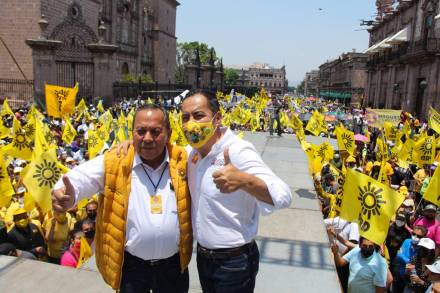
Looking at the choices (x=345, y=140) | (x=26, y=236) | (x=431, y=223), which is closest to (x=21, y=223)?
(x=26, y=236)

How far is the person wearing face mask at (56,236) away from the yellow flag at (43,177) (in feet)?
2.08

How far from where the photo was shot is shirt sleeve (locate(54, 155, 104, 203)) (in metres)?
2.42

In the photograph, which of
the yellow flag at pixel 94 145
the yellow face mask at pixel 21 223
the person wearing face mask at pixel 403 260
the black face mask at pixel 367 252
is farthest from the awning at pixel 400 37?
the yellow face mask at pixel 21 223

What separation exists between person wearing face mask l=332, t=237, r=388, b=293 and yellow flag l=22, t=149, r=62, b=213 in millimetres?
3338

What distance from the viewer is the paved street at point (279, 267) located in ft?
11.5

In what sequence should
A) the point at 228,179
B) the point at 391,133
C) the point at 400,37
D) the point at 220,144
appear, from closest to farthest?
the point at 228,179 < the point at 220,144 < the point at 391,133 < the point at 400,37

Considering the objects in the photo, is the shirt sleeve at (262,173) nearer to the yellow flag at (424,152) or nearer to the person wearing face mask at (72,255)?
the person wearing face mask at (72,255)

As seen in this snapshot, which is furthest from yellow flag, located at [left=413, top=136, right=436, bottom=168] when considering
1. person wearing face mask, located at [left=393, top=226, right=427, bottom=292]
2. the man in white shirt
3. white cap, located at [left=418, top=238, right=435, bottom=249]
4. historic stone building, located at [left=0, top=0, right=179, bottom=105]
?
historic stone building, located at [left=0, top=0, right=179, bottom=105]

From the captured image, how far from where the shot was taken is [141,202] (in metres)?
2.46

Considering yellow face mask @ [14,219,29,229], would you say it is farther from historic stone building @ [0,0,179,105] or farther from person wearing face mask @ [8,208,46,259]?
historic stone building @ [0,0,179,105]

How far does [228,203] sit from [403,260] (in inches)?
156

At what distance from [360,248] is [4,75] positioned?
27027 millimetres

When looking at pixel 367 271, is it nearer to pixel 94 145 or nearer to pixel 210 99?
pixel 210 99

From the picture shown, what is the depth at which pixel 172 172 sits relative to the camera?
2480 millimetres
